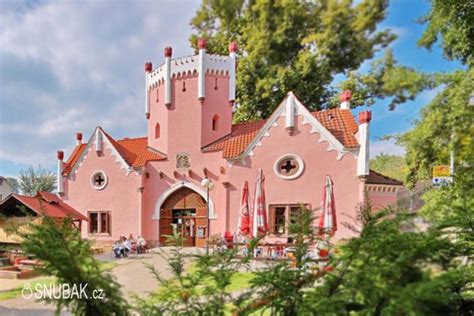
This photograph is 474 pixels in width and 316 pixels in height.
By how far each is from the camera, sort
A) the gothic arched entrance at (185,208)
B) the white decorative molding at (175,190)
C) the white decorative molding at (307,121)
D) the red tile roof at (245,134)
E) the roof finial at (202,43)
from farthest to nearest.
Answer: the gothic arched entrance at (185,208)
the white decorative molding at (175,190)
the red tile roof at (245,134)
the white decorative molding at (307,121)
the roof finial at (202,43)

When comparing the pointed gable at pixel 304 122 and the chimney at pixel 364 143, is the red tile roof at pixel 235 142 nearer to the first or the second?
the pointed gable at pixel 304 122

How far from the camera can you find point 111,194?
327 cm

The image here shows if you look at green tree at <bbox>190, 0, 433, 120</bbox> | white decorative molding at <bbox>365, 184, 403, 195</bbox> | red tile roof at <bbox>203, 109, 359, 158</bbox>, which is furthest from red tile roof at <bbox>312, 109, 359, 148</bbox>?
white decorative molding at <bbox>365, 184, 403, 195</bbox>

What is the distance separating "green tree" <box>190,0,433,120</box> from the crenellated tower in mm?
239

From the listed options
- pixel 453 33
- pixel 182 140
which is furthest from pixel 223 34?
pixel 182 140

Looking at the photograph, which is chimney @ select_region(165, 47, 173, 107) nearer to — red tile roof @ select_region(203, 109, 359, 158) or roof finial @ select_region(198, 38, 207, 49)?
roof finial @ select_region(198, 38, 207, 49)

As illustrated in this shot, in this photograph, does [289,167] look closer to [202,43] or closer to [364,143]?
[364,143]

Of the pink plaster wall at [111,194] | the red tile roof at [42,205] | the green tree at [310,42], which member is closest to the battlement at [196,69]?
the green tree at [310,42]

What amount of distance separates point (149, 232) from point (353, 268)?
2.98 meters

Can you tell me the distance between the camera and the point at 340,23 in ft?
3.79

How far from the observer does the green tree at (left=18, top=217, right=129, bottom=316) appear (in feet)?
2.20

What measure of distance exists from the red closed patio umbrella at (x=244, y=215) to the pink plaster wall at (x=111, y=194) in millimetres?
1157

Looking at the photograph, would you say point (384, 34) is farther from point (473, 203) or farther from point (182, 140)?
point (182, 140)

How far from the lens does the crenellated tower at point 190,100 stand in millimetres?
2193
